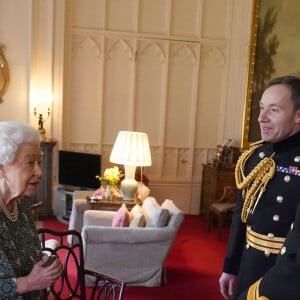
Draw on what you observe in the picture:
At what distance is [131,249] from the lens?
139 inches

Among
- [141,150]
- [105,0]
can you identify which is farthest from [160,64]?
[141,150]

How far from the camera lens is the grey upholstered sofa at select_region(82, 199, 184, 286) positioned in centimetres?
345

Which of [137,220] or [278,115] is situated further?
[137,220]

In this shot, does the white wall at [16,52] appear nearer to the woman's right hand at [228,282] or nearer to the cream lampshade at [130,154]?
the cream lampshade at [130,154]

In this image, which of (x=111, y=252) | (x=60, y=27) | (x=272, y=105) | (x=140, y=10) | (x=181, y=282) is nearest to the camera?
(x=272, y=105)

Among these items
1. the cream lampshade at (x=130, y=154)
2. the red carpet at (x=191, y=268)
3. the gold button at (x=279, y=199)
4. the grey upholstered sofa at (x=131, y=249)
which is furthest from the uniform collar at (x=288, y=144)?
the cream lampshade at (x=130, y=154)

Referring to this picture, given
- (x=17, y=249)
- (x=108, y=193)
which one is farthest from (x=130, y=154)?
(x=17, y=249)

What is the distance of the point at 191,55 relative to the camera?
A: 6.39m

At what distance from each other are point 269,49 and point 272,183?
3901 mm

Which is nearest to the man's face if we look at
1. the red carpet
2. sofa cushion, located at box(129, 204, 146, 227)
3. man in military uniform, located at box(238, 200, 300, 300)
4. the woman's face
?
man in military uniform, located at box(238, 200, 300, 300)

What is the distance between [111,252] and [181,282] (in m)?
0.85

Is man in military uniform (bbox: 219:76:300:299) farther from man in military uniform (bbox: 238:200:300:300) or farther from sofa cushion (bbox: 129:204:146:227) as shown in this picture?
→ sofa cushion (bbox: 129:204:146:227)

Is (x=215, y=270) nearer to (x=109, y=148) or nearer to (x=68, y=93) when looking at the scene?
(x=109, y=148)

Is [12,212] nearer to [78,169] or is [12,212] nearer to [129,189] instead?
[129,189]
